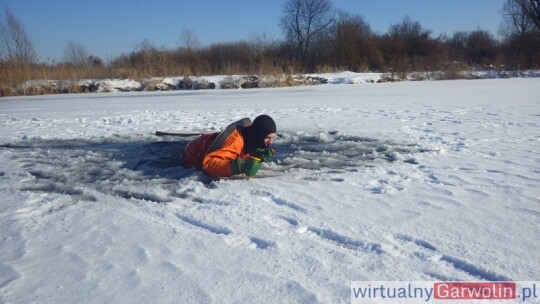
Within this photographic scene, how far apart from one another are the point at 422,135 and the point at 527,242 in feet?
10.7

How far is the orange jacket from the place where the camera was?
3625 millimetres

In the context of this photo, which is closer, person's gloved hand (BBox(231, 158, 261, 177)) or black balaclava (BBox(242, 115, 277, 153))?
person's gloved hand (BBox(231, 158, 261, 177))

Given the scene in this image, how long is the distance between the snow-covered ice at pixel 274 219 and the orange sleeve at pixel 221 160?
A: 118mm

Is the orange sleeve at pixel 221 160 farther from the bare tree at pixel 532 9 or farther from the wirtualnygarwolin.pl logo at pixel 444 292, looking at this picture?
the bare tree at pixel 532 9

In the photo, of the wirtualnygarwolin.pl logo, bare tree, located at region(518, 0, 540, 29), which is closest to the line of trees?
bare tree, located at region(518, 0, 540, 29)

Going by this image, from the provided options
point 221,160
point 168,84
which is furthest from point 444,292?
point 168,84

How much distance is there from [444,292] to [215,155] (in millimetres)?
2312

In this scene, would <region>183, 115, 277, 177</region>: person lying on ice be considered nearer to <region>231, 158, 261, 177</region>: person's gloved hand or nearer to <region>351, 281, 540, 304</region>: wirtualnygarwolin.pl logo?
<region>231, 158, 261, 177</region>: person's gloved hand

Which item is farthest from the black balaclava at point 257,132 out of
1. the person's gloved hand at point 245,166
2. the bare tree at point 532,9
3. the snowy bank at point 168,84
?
the bare tree at point 532,9

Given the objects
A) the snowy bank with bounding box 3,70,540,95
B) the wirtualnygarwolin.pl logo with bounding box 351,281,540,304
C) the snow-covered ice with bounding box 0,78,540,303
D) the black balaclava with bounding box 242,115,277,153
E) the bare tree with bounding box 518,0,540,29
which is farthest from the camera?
the bare tree with bounding box 518,0,540,29

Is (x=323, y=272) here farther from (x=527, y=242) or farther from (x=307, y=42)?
(x=307, y=42)

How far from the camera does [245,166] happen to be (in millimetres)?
3574

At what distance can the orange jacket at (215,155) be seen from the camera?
3.62 meters

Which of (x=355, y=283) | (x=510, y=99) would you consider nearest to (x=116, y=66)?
(x=510, y=99)
